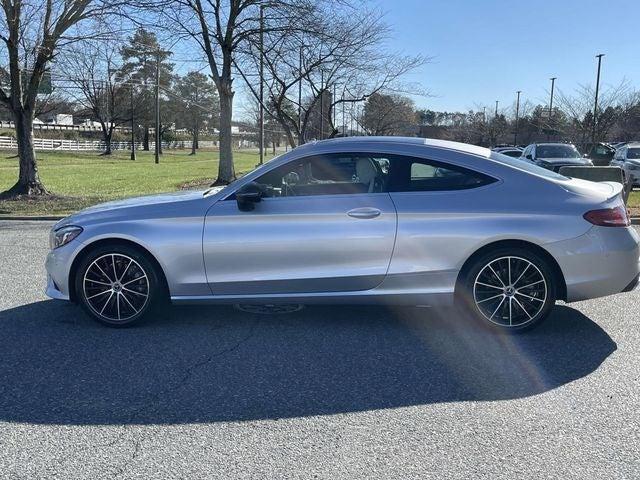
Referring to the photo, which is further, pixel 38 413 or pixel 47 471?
pixel 38 413

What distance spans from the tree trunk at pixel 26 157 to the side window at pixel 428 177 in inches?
494

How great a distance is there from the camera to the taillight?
4.50 meters

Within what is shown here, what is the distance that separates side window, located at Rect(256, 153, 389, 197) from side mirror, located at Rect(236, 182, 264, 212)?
12 centimetres

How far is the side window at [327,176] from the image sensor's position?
477 cm

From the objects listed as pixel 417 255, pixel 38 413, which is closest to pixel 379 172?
pixel 417 255

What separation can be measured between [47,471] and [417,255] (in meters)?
2.94

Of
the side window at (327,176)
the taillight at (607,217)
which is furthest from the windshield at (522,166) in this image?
the side window at (327,176)

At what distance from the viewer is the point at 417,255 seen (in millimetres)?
4586

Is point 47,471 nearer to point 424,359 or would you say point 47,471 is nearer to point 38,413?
point 38,413

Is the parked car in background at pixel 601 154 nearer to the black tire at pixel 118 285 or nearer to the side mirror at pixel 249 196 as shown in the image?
the side mirror at pixel 249 196

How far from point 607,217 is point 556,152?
17.9 metres

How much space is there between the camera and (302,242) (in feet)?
15.1

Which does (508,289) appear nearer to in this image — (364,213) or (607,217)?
(607,217)

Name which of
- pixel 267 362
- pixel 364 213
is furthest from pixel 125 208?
pixel 364 213
